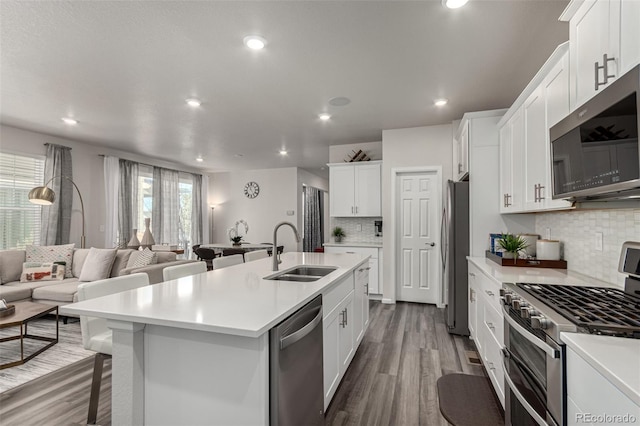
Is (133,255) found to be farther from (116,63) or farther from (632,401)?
(632,401)

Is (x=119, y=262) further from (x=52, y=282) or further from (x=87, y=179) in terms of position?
(x=87, y=179)

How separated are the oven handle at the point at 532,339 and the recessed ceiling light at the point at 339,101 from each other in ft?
9.05

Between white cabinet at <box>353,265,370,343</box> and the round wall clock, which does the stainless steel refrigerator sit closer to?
white cabinet at <box>353,265,370,343</box>

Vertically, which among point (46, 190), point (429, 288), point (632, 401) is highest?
point (46, 190)

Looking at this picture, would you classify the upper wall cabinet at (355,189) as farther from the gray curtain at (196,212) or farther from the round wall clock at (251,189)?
the gray curtain at (196,212)

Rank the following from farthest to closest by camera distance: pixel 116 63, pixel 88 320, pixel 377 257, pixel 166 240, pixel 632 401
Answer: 1. pixel 166 240
2. pixel 377 257
3. pixel 116 63
4. pixel 88 320
5. pixel 632 401

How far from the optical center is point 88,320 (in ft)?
6.06

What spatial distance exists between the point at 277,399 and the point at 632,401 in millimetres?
1089

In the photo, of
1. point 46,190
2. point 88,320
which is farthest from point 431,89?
point 46,190

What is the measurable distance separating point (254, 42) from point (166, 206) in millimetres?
5913

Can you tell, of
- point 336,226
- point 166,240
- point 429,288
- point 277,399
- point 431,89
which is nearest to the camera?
point 277,399

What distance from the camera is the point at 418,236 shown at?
4742 millimetres

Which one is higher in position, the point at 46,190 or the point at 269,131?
the point at 269,131

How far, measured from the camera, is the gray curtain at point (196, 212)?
816 cm
